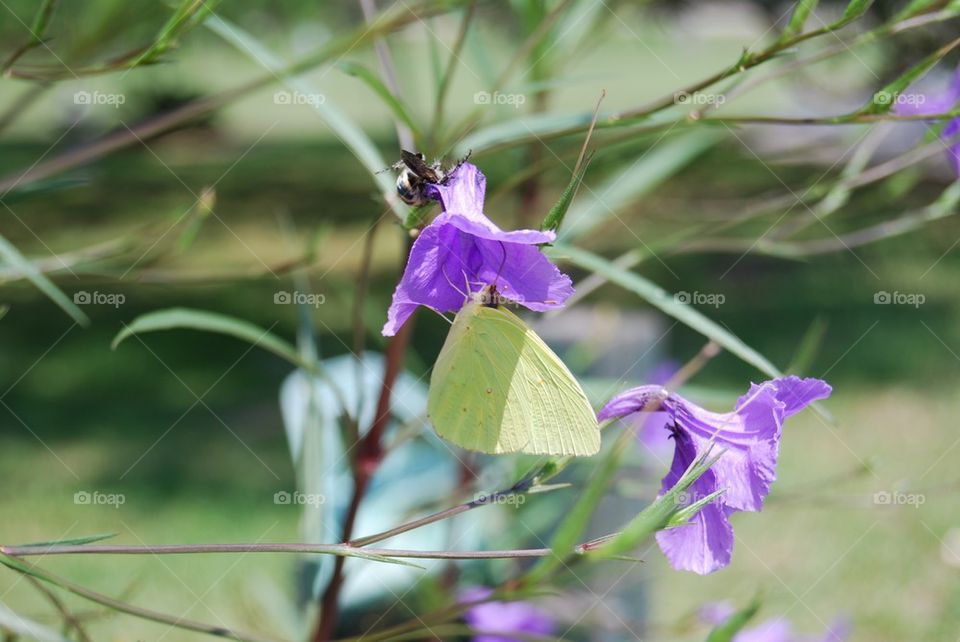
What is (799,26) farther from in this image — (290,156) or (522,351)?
(290,156)

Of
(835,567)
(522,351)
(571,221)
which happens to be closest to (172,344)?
(835,567)

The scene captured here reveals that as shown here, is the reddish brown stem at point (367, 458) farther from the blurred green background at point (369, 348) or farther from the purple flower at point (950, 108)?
the purple flower at point (950, 108)

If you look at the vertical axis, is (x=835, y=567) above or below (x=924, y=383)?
below

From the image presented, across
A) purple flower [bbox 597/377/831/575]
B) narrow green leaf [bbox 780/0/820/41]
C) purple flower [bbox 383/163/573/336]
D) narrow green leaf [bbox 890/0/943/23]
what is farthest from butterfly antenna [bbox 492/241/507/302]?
narrow green leaf [bbox 890/0/943/23]

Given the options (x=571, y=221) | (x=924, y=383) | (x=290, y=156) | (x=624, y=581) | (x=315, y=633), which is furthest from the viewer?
(x=290, y=156)

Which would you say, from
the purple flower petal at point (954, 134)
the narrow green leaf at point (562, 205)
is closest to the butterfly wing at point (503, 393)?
the narrow green leaf at point (562, 205)

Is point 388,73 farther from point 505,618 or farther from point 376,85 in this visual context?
point 505,618

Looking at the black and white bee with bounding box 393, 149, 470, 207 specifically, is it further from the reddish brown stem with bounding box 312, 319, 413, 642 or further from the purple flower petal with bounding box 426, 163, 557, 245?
the reddish brown stem with bounding box 312, 319, 413, 642

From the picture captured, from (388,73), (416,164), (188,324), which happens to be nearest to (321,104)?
(388,73)
